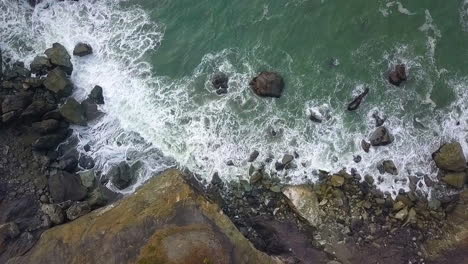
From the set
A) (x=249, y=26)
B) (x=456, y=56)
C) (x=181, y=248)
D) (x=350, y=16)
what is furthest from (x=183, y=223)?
(x=456, y=56)

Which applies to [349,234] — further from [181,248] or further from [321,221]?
[181,248]

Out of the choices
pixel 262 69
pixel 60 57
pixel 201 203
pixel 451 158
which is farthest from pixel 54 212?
pixel 451 158

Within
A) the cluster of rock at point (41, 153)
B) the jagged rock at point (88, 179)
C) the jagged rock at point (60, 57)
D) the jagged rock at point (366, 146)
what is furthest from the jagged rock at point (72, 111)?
the jagged rock at point (366, 146)

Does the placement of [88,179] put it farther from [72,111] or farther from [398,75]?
[398,75]

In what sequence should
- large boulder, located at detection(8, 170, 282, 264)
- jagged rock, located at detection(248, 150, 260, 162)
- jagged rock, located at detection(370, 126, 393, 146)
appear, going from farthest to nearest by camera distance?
jagged rock, located at detection(248, 150, 260, 162) < jagged rock, located at detection(370, 126, 393, 146) < large boulder, located at detection(8, 170, 282, 264)

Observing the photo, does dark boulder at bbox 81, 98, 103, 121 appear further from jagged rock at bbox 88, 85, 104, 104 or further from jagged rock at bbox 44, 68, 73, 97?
jagged rock at bbox 44, 68, 73, 97

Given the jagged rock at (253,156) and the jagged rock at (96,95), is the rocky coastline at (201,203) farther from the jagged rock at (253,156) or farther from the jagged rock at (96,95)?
the jagged rock at (253,156)

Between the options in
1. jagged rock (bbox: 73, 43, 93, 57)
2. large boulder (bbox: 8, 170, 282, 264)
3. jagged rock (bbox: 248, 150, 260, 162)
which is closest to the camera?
large boulder (bbox: 8, 170, 282, 264)

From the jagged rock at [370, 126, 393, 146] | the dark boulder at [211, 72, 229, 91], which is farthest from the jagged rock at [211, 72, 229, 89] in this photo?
the jagged rock at [370, 126, 393, 146]
